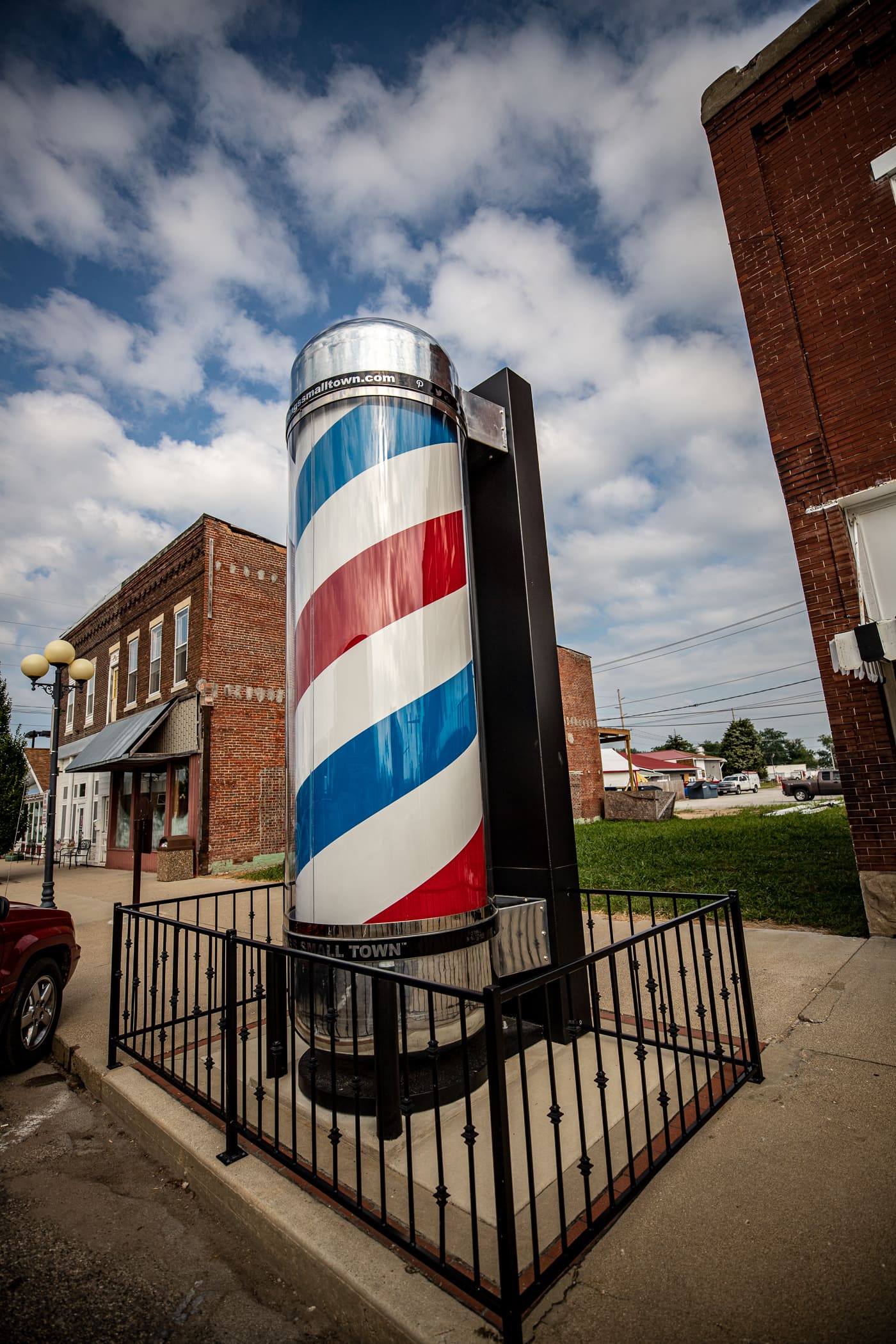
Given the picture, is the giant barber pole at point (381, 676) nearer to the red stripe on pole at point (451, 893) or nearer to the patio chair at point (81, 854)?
the red stripe on pole at point (451, 893)

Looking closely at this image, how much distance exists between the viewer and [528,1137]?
200 cm

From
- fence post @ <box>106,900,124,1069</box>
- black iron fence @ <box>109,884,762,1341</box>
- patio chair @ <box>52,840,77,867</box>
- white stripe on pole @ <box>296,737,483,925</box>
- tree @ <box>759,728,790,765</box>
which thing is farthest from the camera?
tree @ <box>759,728,790,765</box>

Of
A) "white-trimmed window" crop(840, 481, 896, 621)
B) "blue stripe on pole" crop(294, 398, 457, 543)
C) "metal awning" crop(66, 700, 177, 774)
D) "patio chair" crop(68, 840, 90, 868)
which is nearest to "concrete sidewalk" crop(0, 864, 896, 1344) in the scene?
"blue stripe on pole" crop(294, 398, 457, 543)

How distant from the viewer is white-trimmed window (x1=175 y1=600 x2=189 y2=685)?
15.4 meters

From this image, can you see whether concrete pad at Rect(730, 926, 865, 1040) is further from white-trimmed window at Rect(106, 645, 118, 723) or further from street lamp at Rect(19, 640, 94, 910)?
white-trimmed window at Rect(106, 645, 118, 723)

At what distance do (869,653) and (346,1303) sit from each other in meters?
5.36

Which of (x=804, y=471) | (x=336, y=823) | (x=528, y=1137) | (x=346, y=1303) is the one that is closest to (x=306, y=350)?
(x=336, y=823)

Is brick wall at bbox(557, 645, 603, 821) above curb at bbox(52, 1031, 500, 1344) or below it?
above

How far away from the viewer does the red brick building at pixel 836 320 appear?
6.10m

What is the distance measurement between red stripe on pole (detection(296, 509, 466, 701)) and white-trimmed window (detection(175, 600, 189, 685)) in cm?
1328

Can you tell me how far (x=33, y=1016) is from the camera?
175 inches

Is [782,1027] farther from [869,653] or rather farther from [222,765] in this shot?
[222,765]

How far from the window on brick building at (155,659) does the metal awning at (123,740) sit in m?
0.57

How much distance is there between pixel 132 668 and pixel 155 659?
163cm
